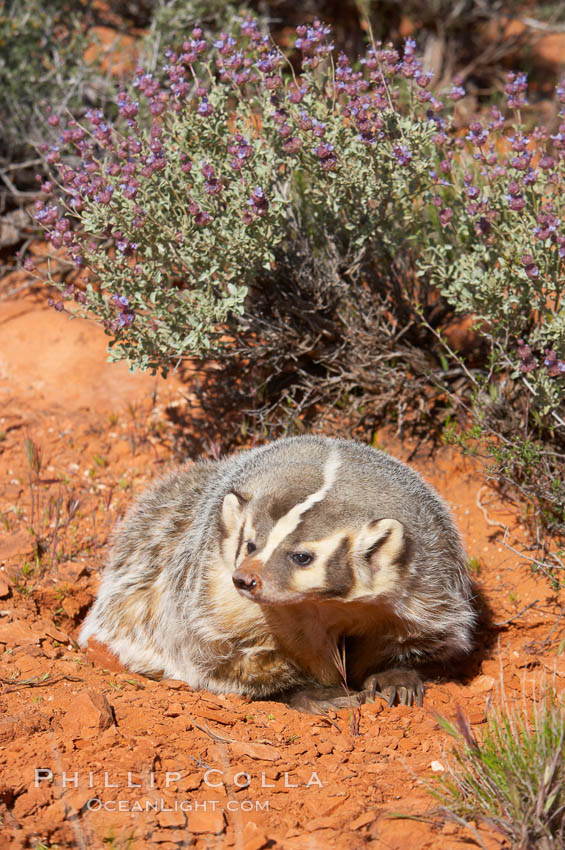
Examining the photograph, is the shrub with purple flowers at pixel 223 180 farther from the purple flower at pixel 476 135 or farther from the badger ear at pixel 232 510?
the badger ear at pixel 232 510

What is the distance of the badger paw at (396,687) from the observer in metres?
2.92

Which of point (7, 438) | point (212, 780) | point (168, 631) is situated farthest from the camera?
point (7, 438)

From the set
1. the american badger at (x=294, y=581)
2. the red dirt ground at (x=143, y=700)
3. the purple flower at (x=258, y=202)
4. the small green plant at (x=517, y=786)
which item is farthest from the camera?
the purple flower at (x=258, y=202)

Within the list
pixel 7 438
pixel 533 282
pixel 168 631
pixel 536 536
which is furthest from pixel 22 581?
pixel 533 282

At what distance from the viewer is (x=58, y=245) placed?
3430 mm

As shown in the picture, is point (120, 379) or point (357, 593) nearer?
point (357, 593)

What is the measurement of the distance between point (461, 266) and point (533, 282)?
1.00 ft

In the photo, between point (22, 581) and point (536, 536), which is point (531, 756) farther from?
point (22, 581)

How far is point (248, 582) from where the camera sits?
2.39 metres

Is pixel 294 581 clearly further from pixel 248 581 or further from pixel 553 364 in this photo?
pixel 553 364

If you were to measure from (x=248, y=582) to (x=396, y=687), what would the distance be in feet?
2.80

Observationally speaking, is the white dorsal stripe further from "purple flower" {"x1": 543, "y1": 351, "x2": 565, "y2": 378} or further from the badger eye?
"purple flower" {"x1": 543, "y1": 351, "x2": 565, "y2": 378}

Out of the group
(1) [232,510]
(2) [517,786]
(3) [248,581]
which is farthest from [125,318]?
(2) [517,786]

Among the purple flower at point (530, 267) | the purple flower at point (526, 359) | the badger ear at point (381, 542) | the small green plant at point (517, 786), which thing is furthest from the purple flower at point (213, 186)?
the small green plant at point (517, 786)
